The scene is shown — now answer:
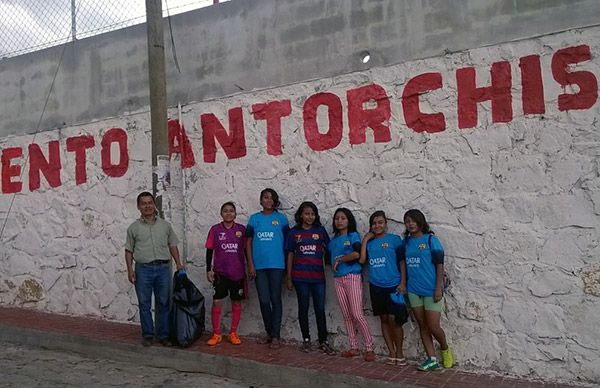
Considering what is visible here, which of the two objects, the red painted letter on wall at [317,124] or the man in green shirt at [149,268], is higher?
the red painted letter on wall at [317,124]

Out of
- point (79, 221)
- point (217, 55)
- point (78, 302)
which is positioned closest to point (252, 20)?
point (217, 55)

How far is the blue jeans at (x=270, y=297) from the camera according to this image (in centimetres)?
570

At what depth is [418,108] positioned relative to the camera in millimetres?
5395

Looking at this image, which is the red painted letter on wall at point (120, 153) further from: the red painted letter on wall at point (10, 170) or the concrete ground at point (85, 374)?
the concrete ground at point (85, 374)

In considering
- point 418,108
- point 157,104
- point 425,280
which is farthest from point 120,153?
point 425,280

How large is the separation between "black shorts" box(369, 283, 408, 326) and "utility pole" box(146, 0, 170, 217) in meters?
2.43

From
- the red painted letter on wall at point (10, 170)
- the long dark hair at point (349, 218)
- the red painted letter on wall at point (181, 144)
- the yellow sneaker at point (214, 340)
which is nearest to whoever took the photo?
the long dark hair at point (349, 218)

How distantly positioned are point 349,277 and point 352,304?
0.25 meters

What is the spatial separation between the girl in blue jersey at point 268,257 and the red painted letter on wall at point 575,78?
281 centimetres

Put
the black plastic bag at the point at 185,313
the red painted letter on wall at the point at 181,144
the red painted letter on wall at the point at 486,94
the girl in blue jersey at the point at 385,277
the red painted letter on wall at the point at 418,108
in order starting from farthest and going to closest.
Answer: the red painted letter on wall at the point at 181,144
the black plastic bag at the point at 185,313
the red painted letter on wall at the point at 418,108
the girl in blue jersey at the point at 385,277
the red painted letter on wall at the point at 486,94

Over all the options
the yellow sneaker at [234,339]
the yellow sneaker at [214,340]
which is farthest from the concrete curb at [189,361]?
the yellow sneaker at [234,339]

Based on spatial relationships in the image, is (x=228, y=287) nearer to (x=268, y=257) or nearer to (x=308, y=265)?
(x=268, y=257)

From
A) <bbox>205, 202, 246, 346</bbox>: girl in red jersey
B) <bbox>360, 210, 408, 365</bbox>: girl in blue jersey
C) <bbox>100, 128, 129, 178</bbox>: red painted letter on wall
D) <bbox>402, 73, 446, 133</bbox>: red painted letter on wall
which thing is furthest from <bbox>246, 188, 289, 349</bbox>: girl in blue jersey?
<bbox>100, 128, 129, 178</bbox>: red painted letter on wall

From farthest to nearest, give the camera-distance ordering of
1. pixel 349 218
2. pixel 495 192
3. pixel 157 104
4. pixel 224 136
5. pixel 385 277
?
1. pixel 224 136
2. pixel 157 104
3. pixel 349 218
4. pixel 385 277
5. pixel 495 192
